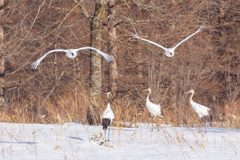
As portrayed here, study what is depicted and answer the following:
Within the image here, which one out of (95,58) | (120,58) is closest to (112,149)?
(95,58)

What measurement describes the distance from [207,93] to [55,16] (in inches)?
283

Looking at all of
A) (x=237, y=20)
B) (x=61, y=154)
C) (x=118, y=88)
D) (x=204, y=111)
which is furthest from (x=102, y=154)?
(x=237, y=20)

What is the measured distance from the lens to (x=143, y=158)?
15.3ft

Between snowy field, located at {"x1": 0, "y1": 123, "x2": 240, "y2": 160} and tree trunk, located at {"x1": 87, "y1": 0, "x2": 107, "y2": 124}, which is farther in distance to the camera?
tree trunk, located at {"x1": 87, "y1": 0, "x2": 107, "y2": 124}

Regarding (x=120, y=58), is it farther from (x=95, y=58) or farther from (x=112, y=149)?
(x=112, y=149)

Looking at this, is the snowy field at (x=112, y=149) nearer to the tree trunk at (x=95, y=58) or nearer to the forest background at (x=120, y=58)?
the tree trunk at (x=95, y=58)

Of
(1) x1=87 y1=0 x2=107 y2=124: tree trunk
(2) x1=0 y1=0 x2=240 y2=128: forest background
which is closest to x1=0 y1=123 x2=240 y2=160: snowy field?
(1) x1=87 y1=0 x2=107 y2=124: tree trunk

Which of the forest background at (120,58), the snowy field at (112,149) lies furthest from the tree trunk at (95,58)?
the snowy field at (112,149)

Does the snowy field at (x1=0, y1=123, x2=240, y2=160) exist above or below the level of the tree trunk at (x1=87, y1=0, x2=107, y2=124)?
below

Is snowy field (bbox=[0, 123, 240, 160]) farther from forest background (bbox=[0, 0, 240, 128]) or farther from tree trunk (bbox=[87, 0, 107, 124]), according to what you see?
forest background (bbox=[0, 0, 240, 128])

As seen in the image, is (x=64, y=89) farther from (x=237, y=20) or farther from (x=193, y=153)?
(x=193, y=153)

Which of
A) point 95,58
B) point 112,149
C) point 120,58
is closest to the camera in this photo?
point 112,149

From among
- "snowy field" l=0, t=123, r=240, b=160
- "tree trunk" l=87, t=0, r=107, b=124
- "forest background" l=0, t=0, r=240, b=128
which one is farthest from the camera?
"forest background" l=0, t=0, r=240, b=128

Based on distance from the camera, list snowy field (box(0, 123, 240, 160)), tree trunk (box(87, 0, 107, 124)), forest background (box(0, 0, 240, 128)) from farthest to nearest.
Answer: forest background (box(0, 0, 240, 128)) < tree trunk (box(87, 0, 107, 124)) < snowy field (box(0, 123, 240, 160))
